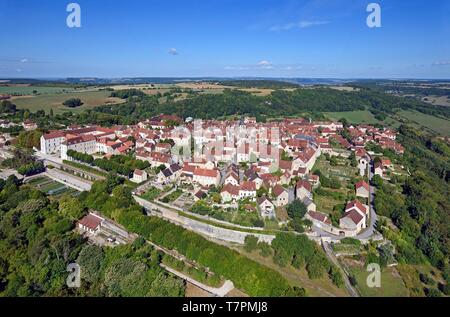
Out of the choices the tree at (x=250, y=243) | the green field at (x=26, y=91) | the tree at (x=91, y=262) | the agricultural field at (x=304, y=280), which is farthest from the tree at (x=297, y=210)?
the green field at (x=26, y=91)

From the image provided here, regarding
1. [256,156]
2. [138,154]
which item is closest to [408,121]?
[256,156]

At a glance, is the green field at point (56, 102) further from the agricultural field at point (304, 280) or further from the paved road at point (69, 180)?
the agricultural field at point (304, 280)

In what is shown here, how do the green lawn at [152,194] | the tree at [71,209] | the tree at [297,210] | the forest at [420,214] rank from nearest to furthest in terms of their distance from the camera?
the forest at [420,214] < the tree at [297,210] < the tree at [71,209] < the green lawn at [152,194]

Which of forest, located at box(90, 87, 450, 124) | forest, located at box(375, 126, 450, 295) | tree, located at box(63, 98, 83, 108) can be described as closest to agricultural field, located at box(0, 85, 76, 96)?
forest, located at box(90, 87, 450, 124)

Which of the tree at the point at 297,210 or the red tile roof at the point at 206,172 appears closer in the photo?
the tree at the point at 297,210

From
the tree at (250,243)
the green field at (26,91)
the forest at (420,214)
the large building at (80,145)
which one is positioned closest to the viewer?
the tree at (250,243)

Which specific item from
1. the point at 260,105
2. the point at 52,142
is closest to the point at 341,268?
the point at 52,142

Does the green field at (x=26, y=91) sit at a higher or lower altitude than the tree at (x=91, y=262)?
higher
